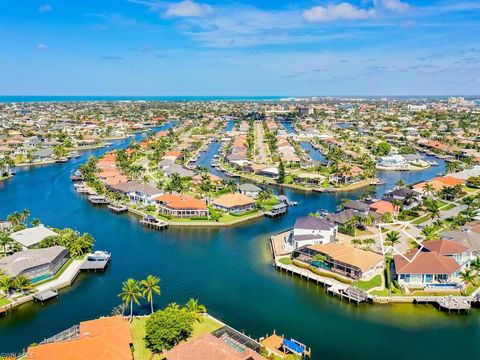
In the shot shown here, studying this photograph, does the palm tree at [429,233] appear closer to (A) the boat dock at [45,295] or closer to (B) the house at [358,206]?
(B) the house at [358,206]

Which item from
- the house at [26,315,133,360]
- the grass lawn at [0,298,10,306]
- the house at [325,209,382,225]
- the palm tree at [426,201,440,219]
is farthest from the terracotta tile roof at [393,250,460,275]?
the grass lawn at [0,298,10,306]

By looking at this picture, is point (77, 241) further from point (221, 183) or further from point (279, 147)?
point (279, 147)

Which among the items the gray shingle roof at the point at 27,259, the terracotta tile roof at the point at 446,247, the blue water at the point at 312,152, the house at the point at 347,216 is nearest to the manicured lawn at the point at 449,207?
the house at the point at 347,216

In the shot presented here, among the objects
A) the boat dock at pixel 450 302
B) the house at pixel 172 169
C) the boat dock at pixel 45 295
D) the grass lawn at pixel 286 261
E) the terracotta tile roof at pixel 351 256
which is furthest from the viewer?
the house at pixel 172 169

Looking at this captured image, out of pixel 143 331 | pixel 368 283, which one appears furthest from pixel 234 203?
pixel 143 331

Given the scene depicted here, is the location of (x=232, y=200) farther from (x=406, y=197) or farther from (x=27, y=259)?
(x=27, y=259)

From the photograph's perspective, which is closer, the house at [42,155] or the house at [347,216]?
the house at [347,216]
